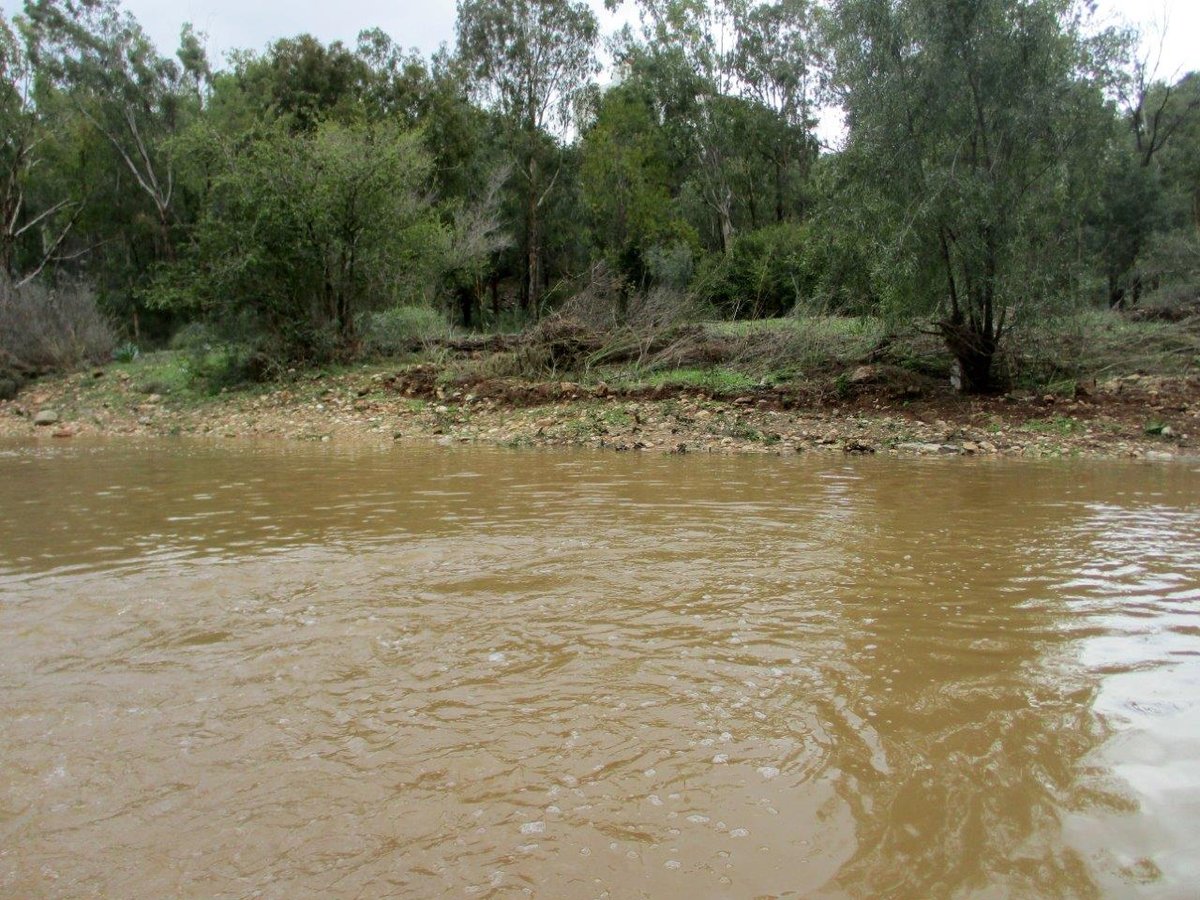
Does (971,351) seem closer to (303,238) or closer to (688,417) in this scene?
(688,417)

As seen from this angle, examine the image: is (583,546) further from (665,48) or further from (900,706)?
(665,48)

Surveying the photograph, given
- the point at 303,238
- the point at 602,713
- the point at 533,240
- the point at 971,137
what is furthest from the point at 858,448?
the point at 533,240

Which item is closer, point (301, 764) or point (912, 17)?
point (301, 764)

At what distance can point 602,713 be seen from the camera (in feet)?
10.1

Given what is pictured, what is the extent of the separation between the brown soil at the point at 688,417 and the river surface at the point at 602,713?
624cm

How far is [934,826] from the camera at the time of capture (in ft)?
7.81

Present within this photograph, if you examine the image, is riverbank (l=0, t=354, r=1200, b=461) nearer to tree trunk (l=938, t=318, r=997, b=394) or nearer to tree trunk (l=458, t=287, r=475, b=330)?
tree trunk (l=938, t=318, r=997, b=394)

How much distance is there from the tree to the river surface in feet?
27.3

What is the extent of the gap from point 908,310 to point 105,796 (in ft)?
47.0

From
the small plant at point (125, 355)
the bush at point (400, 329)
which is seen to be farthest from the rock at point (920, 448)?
the small plant at point (125, 355)

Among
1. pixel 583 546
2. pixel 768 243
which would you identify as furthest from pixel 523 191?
pixel 583 546

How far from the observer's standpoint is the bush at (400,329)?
A: 20547 millimetres

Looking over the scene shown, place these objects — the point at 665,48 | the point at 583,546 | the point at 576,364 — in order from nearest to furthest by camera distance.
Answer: the point at 583,546 → the point at 576,364 → the point at 665,48

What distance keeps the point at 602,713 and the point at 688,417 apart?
1119 centimetres
